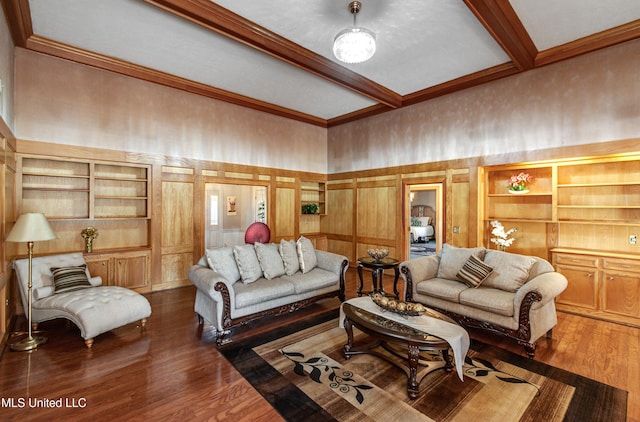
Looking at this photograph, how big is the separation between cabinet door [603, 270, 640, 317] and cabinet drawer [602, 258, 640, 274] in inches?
2.5

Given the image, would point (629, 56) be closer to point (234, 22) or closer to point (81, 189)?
point (234, 22)

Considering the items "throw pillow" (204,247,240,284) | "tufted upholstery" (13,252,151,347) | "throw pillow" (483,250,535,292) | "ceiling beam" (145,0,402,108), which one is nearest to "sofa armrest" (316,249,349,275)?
"throw pillow" (204,247,240,284)

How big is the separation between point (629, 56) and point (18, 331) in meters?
8.02

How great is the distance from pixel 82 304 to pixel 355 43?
3994 millimetres

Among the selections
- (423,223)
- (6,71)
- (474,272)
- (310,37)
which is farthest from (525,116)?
(423,223)

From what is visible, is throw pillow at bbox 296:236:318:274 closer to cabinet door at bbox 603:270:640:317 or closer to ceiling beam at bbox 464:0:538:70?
ceiling beam at bbox 464:0:538:70

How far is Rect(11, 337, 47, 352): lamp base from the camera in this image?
2.95 meters

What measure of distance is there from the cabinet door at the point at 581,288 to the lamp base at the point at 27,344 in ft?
21.2

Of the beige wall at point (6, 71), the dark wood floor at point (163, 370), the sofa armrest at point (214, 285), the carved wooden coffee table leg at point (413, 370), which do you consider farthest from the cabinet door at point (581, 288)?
the beige wall at point (6, 71)

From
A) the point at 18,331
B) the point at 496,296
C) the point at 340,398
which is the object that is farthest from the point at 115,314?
the point at 496,296

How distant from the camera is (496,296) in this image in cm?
324

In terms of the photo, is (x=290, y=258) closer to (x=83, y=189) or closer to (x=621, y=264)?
(x=83, y=189)

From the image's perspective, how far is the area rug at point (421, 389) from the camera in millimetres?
2117

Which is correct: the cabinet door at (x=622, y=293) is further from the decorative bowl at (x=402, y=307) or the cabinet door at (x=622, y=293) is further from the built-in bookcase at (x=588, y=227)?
the decorative bowl at (x=402, y=307)
